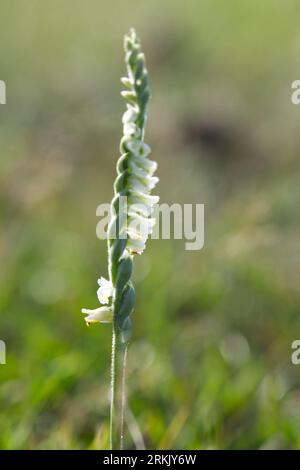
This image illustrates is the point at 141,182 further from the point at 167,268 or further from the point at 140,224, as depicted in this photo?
the point at 167,268

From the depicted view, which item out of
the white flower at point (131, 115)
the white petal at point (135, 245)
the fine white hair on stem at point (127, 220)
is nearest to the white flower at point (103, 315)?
the fine white hair on stem at point (127, 220)

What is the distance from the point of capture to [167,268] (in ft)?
11.6

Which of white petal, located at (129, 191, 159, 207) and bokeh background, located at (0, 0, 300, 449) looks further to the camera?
bokeh background, located at (0, 0, 300, 449)

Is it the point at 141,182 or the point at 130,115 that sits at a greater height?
the point at 130,115

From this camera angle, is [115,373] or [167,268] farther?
[167,268]

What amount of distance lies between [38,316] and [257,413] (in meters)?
1.10

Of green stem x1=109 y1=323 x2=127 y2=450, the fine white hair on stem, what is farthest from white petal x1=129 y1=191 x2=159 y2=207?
green stem x1=109 y1=323 x2=127 y2=450

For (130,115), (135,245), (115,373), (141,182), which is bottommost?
(115,373)

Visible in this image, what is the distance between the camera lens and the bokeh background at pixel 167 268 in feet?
8.02

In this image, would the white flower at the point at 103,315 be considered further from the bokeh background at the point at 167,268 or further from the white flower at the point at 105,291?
the bokeh background at the point at 167,268

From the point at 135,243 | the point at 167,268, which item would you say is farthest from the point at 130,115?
the point at 167,268

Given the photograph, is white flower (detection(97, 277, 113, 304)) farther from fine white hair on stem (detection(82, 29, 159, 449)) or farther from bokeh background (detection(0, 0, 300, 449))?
bokeh background (detection(0, 0, 300, 449))

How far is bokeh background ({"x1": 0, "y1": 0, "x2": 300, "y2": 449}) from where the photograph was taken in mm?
2443
